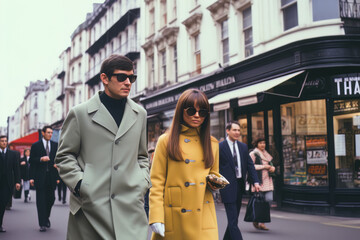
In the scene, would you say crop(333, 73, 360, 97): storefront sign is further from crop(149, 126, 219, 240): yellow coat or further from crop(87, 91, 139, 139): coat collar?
crop(87, 91, 139, 139): coat collar

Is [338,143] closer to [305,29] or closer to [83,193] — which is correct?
[305,29]

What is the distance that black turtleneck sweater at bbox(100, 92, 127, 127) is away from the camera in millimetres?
3037

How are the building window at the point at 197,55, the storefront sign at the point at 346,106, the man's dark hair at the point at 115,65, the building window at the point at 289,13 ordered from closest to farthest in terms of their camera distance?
the man's dark hair at the point at 115,65
the storefront sign at the point at 346,106
the building window at the point at 289,13
the building window at the point at 197,55

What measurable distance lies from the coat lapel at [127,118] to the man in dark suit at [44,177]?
509 centimetres

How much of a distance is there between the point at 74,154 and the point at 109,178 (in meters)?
0.32

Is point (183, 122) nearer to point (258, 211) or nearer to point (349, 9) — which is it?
point (258, 211)

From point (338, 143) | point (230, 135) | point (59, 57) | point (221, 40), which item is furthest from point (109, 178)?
point (59, 57)

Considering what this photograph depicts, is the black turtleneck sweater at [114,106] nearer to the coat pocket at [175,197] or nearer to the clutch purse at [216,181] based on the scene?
the coat pocket at [175,197]

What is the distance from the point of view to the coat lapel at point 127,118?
9.55 feet

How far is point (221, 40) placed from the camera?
1647cm

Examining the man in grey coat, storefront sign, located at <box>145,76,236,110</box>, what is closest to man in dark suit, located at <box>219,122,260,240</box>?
the man in grey coat

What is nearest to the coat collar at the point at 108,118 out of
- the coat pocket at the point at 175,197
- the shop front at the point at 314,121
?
the coat pocket at the point at 175,197

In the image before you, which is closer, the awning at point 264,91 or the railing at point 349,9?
the railing at point 349,9

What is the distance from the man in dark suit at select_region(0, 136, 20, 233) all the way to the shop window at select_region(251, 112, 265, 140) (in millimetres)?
7769
